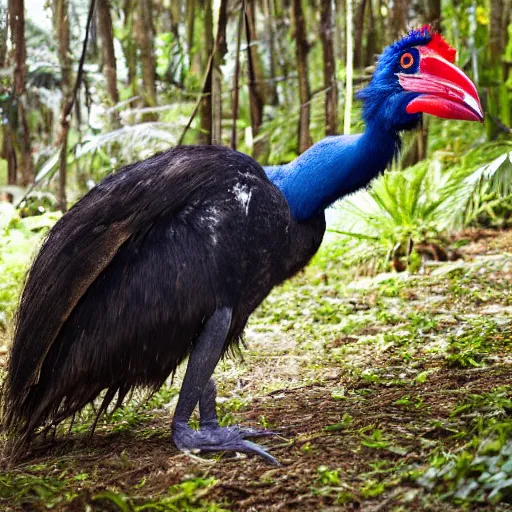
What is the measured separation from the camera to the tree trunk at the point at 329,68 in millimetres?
7080

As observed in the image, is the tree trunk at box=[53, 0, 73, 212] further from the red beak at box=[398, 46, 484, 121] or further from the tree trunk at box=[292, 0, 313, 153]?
the red beak at box=[398, 46, 484, 121]

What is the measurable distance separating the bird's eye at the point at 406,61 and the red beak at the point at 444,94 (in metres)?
0.05

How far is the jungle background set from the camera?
2371 mm

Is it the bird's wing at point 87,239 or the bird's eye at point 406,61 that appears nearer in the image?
the bird's wing at point 87,239

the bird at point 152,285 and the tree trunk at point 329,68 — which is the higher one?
the tree trunk at point 329,68

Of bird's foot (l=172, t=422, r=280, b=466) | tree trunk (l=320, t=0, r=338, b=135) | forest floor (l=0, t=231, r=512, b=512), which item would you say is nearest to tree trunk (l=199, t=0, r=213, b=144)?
tree trunk (l=320, t=0, r=338, b=135)

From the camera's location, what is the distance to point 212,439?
283cm

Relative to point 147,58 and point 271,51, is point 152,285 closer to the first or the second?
point 147,58

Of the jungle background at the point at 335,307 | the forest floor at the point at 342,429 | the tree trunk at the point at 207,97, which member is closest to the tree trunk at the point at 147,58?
the jungle background at the point at 335,307

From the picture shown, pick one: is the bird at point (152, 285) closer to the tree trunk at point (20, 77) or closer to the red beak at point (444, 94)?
the red beak at point (444, 94)

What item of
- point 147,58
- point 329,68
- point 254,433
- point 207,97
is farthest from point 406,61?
point 147,58

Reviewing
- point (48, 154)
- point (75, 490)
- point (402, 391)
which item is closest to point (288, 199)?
point (402, 391)

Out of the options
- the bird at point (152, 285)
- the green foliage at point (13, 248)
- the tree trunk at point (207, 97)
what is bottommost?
the green foliage at point (13, 248)

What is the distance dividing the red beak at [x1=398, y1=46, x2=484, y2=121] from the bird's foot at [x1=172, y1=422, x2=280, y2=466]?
1.54m
